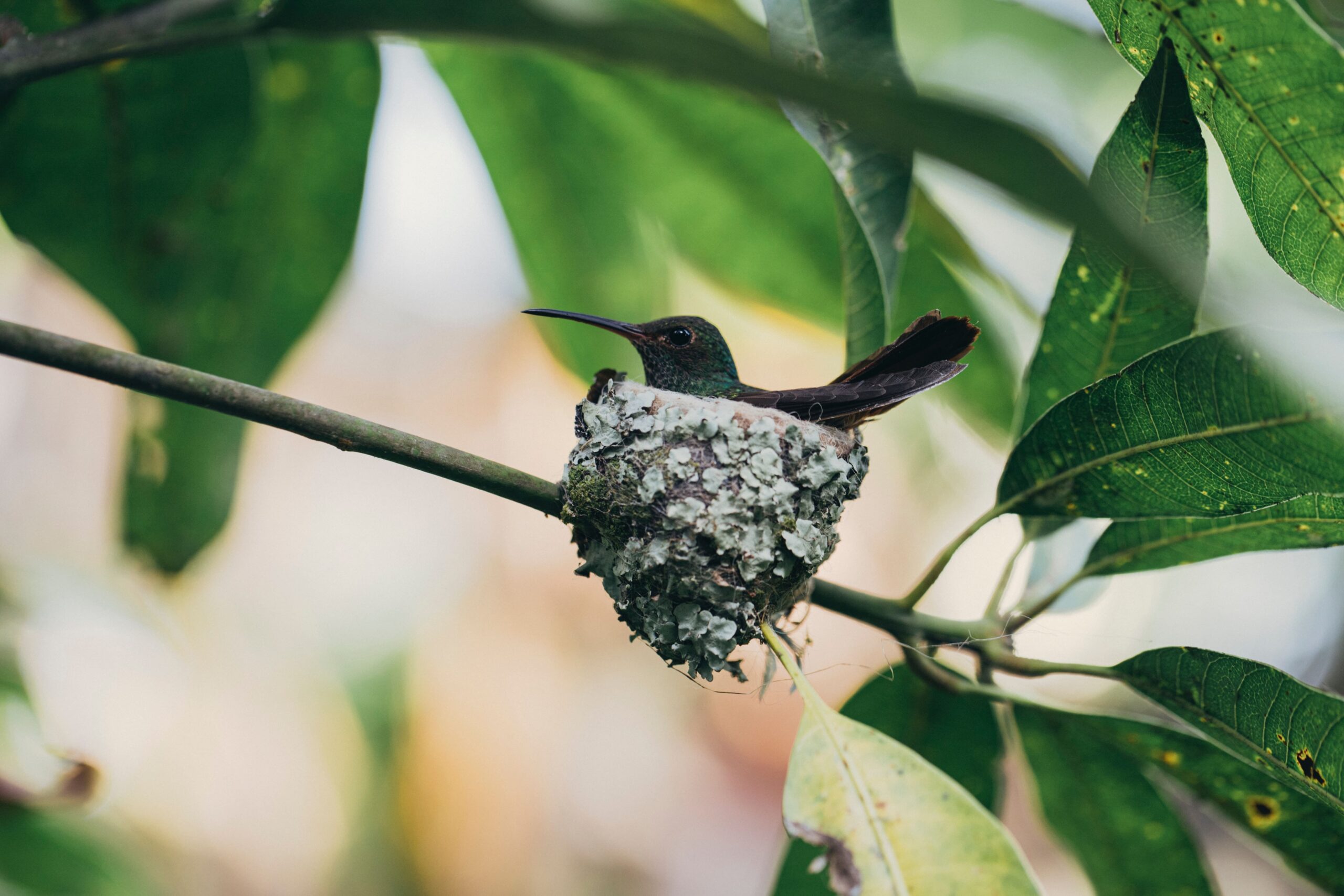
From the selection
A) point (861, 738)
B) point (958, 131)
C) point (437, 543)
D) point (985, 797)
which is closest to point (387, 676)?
point (437, 543)

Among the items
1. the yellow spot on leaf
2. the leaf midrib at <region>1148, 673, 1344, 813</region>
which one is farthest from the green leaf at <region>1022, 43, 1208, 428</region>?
the yellow spot on leaf

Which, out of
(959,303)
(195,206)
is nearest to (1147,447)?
(959,303)

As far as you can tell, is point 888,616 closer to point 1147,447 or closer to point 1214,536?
point 1147,447

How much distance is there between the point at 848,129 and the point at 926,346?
412 millimetres

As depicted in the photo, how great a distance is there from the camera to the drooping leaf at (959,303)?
7.33 ft

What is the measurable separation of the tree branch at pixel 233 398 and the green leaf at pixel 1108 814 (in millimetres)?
1402

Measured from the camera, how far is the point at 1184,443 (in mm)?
1313

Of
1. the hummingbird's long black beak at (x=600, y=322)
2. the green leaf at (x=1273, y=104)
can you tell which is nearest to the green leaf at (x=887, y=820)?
the green leaf at (x=1273, y=104)

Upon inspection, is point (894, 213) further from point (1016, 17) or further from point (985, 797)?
point (1016, 17)

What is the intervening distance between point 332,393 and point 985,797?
22.8 feet

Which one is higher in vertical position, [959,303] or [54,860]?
[959,303]

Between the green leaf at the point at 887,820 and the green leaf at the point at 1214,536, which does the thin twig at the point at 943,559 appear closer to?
the green leaf at the point at 1214,536

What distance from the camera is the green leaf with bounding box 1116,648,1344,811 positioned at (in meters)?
1.29

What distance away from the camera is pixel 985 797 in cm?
195
